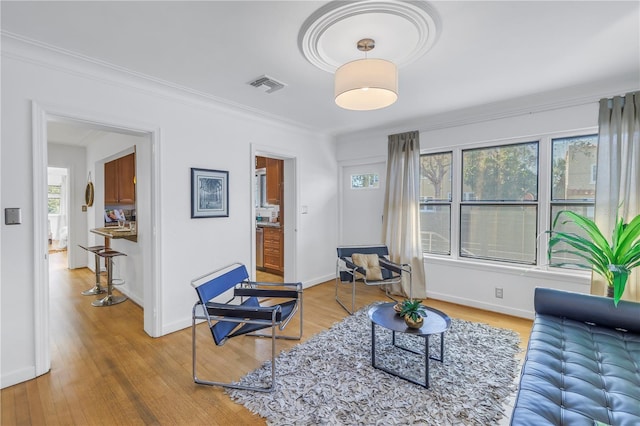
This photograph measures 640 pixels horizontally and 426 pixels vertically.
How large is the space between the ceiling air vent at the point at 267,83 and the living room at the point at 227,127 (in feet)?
0.42

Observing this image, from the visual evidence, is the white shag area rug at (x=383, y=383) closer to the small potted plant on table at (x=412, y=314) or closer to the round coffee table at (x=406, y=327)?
the round coffee table at (x=406, y=327)

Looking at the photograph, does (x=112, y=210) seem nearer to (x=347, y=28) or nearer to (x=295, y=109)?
(x=295, y=109)

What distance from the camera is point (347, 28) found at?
1.89m

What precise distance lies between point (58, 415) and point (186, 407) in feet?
2.60

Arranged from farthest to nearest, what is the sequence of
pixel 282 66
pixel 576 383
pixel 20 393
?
1. pixel 282 66
2. pixel 20 393
3. pixel 576 383

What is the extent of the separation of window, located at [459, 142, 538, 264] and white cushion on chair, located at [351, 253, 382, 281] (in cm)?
121

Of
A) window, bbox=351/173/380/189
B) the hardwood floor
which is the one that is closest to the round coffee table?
the hardwood floor

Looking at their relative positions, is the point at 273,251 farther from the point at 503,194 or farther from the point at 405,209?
the point at 503,194

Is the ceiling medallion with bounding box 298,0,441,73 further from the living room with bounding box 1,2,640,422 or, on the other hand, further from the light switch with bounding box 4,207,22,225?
the light switch with bounding box 4,207,22,225

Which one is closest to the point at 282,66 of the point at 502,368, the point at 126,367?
the point at 126,367

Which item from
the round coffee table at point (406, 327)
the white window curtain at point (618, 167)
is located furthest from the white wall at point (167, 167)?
the white window curtain at point (618, 167)

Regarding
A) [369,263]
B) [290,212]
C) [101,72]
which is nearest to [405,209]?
[369,263]

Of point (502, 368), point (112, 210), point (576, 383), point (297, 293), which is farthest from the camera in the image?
point (112, 210)

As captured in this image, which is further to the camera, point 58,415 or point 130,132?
point 130,132
